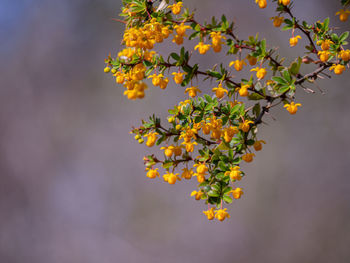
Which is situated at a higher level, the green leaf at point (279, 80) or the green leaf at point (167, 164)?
the green leaf at point (279, 80)

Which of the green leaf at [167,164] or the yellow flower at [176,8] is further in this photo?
the green leaf at [167,164]

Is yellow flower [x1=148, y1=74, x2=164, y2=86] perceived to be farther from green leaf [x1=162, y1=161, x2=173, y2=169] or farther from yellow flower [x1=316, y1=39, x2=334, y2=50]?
yellow flower [x1=316, y1=39, x2=334, y2=50]

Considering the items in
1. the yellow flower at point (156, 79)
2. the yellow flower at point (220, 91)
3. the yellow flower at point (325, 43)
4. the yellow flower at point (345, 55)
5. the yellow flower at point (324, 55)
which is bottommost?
the yellow flower at point (220, 91)

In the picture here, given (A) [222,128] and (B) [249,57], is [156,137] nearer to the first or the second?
(A) [222,128]

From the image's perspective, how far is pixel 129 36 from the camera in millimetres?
828

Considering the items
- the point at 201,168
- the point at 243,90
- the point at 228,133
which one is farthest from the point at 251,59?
the point at 201,168

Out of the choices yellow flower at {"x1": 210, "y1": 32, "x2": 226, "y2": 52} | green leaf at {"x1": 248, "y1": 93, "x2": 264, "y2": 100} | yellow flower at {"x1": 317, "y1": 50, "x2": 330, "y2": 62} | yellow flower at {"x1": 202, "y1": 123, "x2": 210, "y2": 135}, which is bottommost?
yellow flower at {"x1": 202, "y1": 123, "x2": 210, "y2": 135}

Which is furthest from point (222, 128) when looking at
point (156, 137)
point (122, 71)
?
point (122, 71)

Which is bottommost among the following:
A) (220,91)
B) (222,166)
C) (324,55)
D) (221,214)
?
(221,214)

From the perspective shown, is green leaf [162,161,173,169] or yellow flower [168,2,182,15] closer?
yellow flower [168,2,182,15]

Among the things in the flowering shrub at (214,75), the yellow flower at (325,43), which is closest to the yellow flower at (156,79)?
the flowering shrub at (214,75)

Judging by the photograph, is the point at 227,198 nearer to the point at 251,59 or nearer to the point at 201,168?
the point at 201,168

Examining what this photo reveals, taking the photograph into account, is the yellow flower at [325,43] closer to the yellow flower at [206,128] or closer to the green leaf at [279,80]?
the green leaf at [279,80]

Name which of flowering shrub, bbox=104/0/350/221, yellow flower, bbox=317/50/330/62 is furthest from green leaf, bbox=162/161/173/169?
yellow flower, bbox=317/50/330/62
